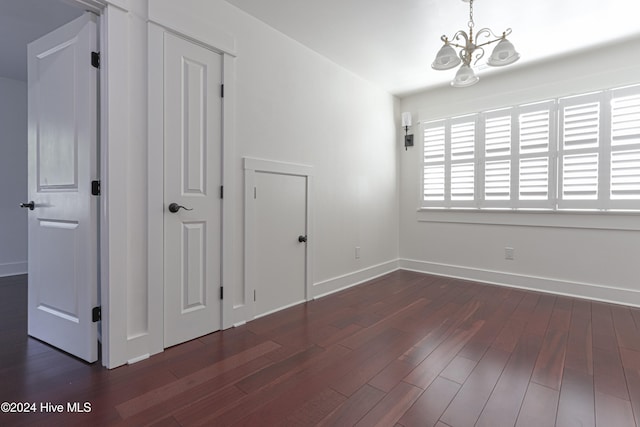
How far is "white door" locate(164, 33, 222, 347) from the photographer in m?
2.11

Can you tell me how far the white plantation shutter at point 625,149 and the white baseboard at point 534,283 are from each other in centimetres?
90

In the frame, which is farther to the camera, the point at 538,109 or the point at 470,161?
the point at 470,161

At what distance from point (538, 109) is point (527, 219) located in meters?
1.29

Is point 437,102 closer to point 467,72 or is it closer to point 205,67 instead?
point 467,72

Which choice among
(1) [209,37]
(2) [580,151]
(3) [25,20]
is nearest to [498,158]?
(2) [580,151]

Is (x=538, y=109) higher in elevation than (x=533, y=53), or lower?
lower

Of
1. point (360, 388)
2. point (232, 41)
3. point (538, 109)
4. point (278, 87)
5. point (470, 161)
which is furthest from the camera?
point (470, 161)

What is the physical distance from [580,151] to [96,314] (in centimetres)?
461

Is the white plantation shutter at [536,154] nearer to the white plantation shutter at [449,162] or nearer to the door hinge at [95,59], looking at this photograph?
the white plantation shutter at [449,162]

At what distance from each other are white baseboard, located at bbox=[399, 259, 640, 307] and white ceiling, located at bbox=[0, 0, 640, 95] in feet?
7.77

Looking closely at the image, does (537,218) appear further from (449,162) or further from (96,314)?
(96,314)

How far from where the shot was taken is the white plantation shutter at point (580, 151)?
316 centimetres

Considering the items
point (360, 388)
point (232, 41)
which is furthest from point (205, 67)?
point (360, 388)

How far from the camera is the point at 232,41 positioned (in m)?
2.43
